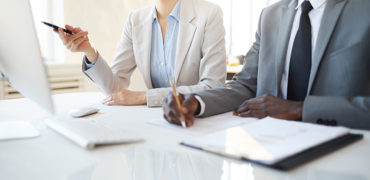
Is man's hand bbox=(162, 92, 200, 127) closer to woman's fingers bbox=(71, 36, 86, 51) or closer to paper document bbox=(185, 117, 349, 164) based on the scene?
paper document bbox=(185, 117, 349, 164)

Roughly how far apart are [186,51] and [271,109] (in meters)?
0.96

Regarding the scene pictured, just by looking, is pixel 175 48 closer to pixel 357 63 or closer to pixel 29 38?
pixel 357 63

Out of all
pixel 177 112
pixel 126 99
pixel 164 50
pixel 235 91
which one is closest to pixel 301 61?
pixel 235 91

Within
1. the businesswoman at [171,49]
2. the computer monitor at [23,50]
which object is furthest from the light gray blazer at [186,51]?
the computer monitor at [23,50]

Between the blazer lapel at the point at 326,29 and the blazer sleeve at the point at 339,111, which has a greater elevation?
the blazer lapel at the point at 326,29

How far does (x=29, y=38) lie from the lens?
0.69 m

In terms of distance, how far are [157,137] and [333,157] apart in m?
0.46

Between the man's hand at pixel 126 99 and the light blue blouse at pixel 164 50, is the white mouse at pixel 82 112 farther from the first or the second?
the light blue blouse at pixel 164 50

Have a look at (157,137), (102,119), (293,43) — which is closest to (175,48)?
(293,43)

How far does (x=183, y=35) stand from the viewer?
80.9 inches

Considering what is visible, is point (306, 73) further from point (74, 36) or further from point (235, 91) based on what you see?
point (74, 36)

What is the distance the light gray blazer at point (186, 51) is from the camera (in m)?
1.95

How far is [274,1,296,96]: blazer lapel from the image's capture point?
4.79 ft

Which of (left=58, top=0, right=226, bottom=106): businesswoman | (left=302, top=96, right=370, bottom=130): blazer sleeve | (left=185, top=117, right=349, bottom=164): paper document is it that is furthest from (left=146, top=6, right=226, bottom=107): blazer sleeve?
(left=185, top=117, right=349, bottom=164): paper document
